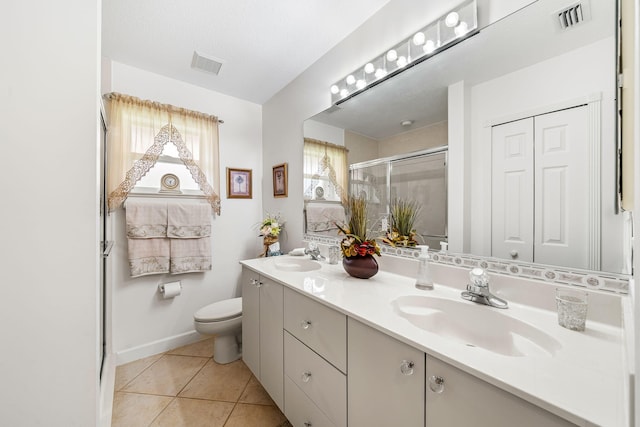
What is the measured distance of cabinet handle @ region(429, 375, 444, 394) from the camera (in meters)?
0.63

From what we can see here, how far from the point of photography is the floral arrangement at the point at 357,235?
131cm

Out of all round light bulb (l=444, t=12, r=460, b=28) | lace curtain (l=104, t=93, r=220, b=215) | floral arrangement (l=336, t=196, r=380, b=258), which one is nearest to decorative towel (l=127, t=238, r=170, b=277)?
lace curtain (l=104, t=93, r=220, b=215)

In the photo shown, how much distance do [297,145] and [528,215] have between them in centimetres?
175

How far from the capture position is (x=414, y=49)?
1329 millimetres


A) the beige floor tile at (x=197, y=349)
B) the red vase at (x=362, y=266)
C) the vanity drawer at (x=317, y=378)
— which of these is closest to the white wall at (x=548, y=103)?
the red vase at (x=362, y=266)

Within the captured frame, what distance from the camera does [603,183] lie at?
2.63 feet

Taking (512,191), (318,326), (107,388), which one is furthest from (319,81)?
(107,388)

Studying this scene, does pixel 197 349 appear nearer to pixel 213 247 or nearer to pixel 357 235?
pixel 213 247

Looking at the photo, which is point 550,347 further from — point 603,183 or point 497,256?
point 603,183

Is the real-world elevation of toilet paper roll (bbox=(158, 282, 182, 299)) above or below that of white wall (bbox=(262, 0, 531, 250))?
below

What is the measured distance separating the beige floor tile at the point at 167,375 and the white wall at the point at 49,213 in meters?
1.04

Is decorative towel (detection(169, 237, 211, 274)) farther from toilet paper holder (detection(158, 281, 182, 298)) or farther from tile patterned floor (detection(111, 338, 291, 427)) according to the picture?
tile patterned floor (detection(111, 338, 291, 427))

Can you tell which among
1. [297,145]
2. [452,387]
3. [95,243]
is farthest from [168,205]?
[452,387]

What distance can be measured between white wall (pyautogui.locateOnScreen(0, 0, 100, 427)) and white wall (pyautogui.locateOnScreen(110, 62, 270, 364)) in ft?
4.65
